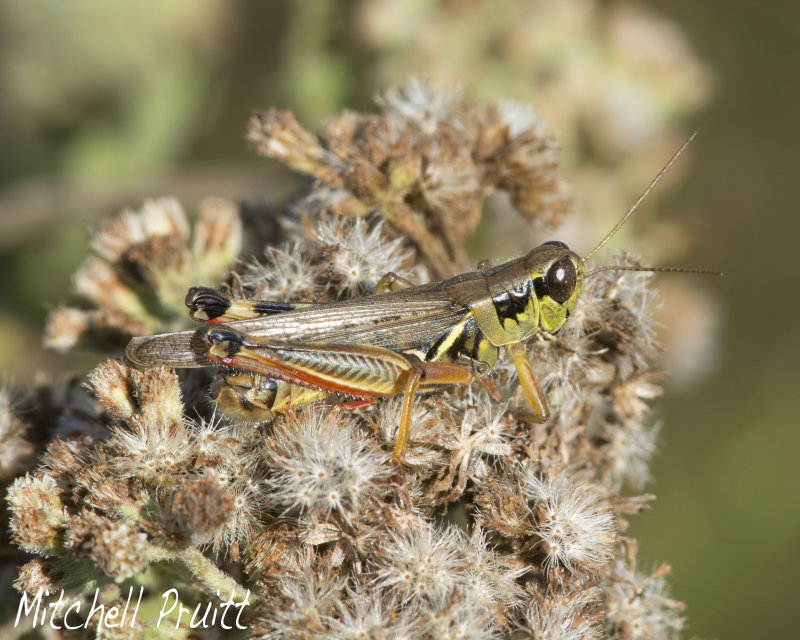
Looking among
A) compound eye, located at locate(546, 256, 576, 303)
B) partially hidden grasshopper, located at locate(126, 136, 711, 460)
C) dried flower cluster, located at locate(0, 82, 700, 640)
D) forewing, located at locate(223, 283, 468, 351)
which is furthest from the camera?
compound eye, located at locate(546, 256, 576, 303)

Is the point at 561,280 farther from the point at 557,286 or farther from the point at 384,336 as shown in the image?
the point at 384,336

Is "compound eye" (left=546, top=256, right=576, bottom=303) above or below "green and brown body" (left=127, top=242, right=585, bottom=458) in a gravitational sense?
above

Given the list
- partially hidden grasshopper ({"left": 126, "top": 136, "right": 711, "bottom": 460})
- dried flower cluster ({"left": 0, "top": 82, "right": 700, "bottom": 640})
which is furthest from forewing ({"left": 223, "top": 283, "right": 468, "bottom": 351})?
dried flower cluster ({"left": 0, "top": 82, "right": 700, "bottom": 640})

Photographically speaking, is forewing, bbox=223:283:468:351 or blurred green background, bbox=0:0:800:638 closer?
forewing, bbox=223:283:468:351

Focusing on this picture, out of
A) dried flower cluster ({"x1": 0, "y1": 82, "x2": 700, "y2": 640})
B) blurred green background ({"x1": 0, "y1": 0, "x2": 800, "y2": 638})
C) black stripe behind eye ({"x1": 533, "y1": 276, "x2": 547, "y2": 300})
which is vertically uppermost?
blurred green background ({"x1": 0, "y1": 0, "x2": 800, "y2": 638})

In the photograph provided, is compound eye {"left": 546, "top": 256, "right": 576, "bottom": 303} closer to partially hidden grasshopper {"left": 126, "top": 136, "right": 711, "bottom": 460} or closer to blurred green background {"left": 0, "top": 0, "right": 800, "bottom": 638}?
partially hidden grasshopper {"left": 126, "top": 136, "right": 711, "bottom": 460}

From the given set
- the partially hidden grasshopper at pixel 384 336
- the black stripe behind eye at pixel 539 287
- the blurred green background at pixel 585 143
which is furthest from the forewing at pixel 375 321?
the blurred green background at pixel 585 143

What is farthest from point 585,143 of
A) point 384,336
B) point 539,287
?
point 384,336
